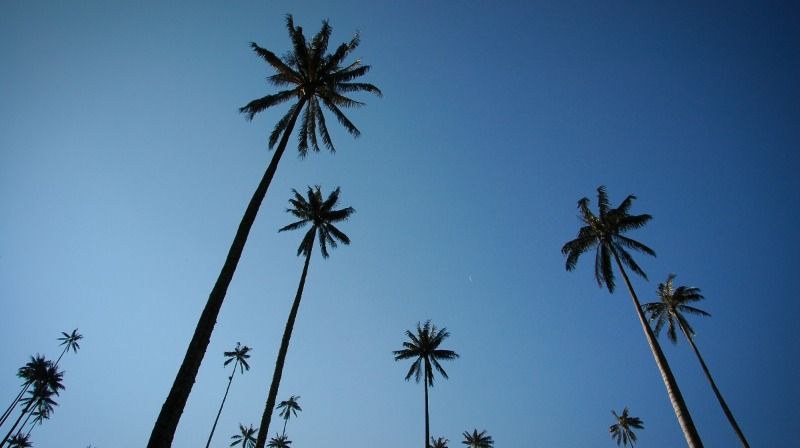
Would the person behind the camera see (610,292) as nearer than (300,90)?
No

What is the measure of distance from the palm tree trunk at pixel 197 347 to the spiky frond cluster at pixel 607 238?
21672mm

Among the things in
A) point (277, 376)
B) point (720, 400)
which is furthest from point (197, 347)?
point (720, 400)

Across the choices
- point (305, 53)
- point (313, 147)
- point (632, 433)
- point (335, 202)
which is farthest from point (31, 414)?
point (632, 433)

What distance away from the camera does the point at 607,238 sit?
24312 mm

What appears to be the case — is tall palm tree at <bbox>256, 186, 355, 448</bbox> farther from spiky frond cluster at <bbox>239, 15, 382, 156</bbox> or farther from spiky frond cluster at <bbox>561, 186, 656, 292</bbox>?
spiky frond cluster at <bbox>561, 186, 656, 292</bbox>

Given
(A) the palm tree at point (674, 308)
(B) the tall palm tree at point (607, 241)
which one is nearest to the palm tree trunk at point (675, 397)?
(B) the tall palm tree at point (607, 241)

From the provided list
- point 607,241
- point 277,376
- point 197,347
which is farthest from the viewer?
point 607,241

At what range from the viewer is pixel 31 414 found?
179 feet

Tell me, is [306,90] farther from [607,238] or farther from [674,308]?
[674,308]

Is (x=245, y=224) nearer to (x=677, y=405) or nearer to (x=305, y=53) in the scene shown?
(x=305, y=53)

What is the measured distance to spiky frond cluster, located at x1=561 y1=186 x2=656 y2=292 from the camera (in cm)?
2366

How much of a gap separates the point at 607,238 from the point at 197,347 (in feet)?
80.4

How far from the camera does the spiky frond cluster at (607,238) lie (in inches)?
931

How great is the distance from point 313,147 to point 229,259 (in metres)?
10.3
